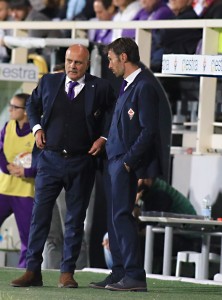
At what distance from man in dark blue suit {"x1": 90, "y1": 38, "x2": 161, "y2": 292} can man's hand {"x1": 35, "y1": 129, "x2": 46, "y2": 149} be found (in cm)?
64

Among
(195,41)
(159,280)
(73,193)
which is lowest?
(159,280)

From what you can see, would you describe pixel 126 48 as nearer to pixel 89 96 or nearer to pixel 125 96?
pixel 125 96

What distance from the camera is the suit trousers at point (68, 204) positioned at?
1127 cm

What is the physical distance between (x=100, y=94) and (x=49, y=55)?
5649mm

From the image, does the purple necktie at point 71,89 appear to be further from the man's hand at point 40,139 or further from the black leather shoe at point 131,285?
the black leather shoe at point 131,285

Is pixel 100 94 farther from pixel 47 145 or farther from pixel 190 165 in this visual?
pixel 190 165

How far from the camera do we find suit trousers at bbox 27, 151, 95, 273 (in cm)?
1127

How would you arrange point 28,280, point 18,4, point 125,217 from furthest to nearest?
point 18,4 → point 28,280 → point 125,217

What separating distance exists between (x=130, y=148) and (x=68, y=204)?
966 mm

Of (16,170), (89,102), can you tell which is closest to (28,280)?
(89,102)

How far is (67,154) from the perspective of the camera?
11273 mm

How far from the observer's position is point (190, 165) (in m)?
15.3

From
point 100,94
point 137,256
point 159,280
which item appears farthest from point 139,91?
point 159,280

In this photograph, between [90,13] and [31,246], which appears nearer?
[31,246]
